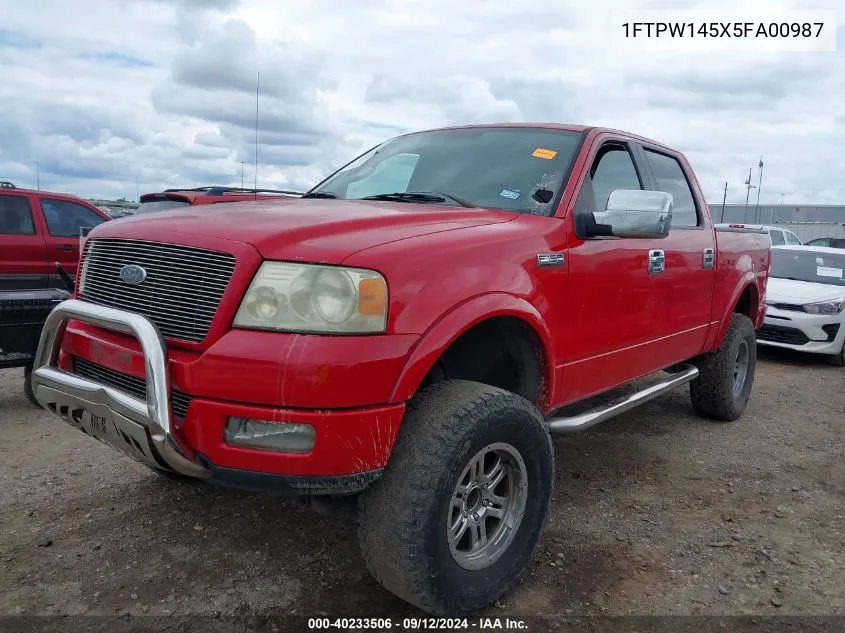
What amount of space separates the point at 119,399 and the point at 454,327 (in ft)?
3.72

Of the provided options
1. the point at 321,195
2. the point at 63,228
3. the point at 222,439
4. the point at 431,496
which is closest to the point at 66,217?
the point at 63,228

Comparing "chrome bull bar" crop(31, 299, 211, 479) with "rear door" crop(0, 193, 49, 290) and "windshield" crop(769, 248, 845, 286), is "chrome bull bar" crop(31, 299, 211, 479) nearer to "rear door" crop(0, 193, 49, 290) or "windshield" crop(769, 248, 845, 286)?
"rear door" crop(0, 193, 49, 290)

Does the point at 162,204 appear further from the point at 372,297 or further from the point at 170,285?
the point at 372,297

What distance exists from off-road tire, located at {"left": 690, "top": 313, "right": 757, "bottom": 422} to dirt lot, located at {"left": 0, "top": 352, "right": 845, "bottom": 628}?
560 mm

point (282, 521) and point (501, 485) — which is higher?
point (501, 485)

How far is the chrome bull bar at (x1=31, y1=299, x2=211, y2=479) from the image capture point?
7.15 ft

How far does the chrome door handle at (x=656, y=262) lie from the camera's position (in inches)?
145

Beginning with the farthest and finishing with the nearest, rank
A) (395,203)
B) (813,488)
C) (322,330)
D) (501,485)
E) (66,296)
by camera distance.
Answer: (66,296) → (813,488) → (395,203) → (501,485) → (322,330)

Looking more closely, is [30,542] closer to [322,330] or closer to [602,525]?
[322,330]

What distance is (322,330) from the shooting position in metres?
2.17

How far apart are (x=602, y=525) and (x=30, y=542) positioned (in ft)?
8.63

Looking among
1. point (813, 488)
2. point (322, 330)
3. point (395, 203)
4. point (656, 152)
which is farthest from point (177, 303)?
point (813, 488)

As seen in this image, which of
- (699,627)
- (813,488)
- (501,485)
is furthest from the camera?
(813,488)

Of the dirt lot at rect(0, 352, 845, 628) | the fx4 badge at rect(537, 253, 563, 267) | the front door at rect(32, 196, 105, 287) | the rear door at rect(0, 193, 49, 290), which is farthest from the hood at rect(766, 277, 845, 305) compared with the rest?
the rear door at rect(0, 193, 49, 290)
